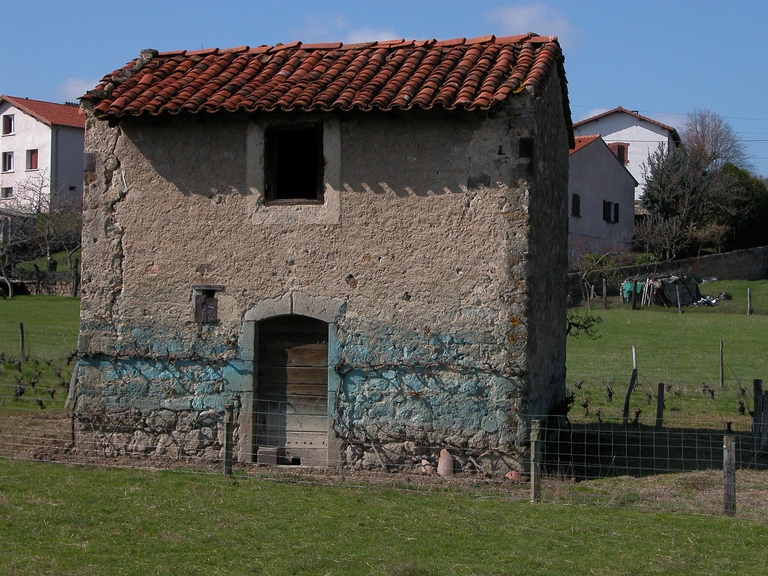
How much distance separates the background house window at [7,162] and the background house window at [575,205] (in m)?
30.0

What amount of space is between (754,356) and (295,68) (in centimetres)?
1529

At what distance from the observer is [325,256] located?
10.7m

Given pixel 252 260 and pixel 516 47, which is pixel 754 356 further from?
pixel 252 260

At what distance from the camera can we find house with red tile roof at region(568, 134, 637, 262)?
37469 millimetres

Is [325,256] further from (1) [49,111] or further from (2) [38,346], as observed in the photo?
(1) [49,111]

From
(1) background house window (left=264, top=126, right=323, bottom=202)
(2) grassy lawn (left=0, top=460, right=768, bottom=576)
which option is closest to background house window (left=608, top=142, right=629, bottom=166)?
(1) background house window (left=264, top=126, right=323, bottom=202)

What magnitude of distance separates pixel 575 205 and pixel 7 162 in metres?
30.6

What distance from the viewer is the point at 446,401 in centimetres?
1033

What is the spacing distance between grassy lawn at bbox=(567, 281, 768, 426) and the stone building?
5977 millimetres

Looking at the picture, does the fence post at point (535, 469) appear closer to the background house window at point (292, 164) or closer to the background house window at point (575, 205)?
the background house window at point (292, 164)

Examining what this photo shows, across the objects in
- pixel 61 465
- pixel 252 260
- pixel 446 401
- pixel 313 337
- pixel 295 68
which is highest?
pixel 295 68

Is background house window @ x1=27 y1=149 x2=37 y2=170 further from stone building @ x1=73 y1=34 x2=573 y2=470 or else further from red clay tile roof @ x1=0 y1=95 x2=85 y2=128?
stone building @ x1=73 y1=34 x2=573 y2=470

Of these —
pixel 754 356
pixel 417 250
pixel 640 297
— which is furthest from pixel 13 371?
pixel 640 297

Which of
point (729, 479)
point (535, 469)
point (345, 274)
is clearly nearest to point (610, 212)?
point (345, 274)
